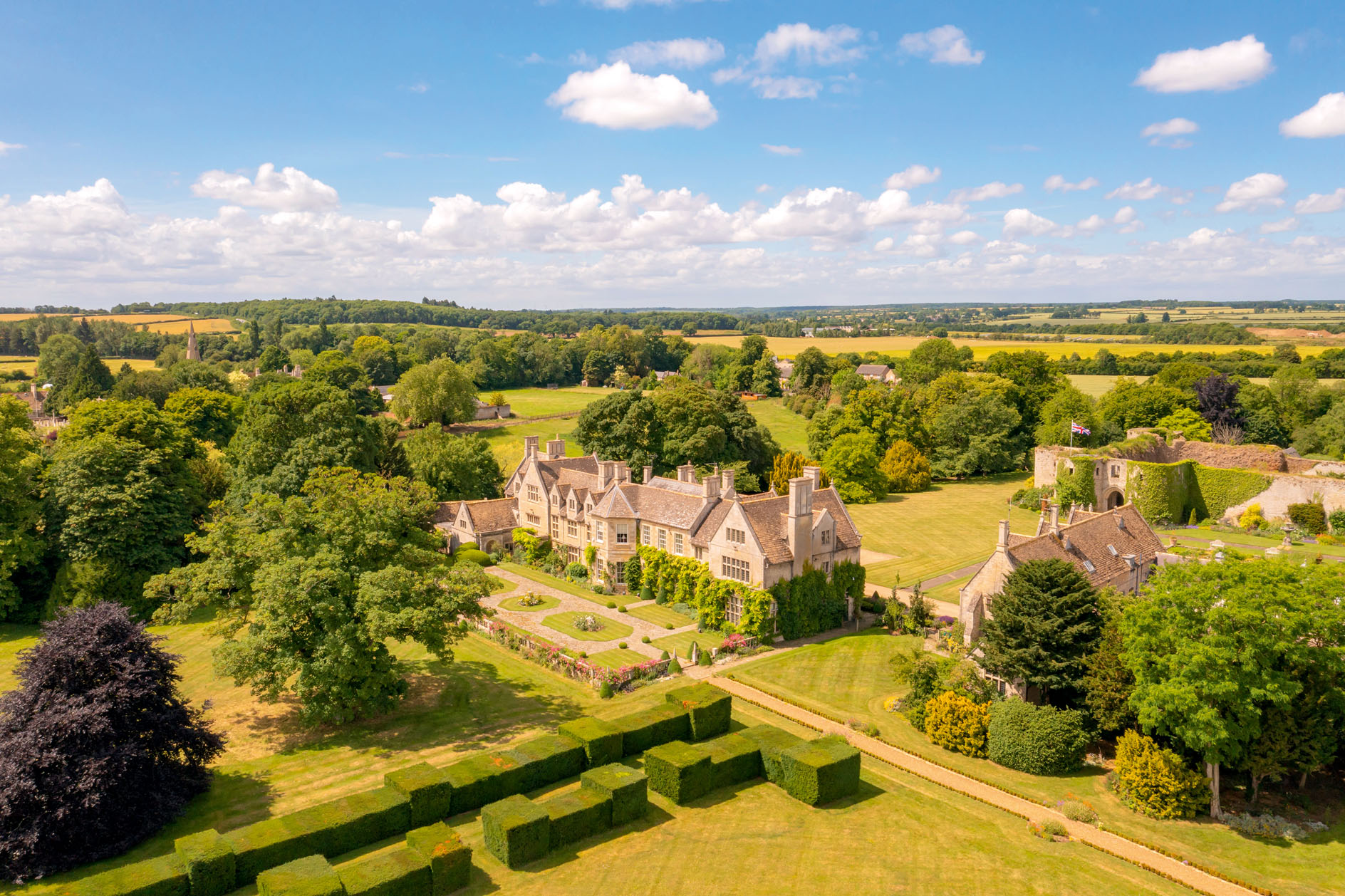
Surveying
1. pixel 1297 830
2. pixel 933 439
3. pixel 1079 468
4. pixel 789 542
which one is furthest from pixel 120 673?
pixel 933 439

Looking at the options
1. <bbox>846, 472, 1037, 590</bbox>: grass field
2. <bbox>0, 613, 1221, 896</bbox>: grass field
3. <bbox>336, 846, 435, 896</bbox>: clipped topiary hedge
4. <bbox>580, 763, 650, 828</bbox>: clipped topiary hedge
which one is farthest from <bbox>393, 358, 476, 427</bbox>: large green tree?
<bbox>336, 846, 435, 896</bbox>: clipped topiary hedge

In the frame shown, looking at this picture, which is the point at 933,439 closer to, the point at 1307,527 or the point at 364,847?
the point at 1307,527

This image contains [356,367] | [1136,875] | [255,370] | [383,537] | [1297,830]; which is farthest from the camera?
[255,370]

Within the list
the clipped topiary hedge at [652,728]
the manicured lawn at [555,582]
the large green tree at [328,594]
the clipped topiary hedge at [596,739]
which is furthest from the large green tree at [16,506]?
Answer: the clipped topiary hedge at [652,728]

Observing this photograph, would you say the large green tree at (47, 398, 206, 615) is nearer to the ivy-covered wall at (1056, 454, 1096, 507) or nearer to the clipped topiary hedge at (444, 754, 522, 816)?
the clipped topiary hedge at (444, 754, 522, 816)

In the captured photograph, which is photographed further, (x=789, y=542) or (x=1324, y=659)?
(x=789, y=542)

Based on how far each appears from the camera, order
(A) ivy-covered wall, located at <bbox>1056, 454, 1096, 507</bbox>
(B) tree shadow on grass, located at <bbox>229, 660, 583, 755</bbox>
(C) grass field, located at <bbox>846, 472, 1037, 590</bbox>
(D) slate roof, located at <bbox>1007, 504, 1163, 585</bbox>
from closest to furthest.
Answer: (B) tree shadow on grass, located at <bbox>229, 660, 583, 755</bbox> → (D) slate roof, located at <bbox>1007, 504, 1163, 585</bbox> → (C) grass field, located at <bbox>846, 472, 1037, 590</bbox> → (A) ivy-covered wall, located at <bbox>1056, 454, 1096, 507</bbox>
